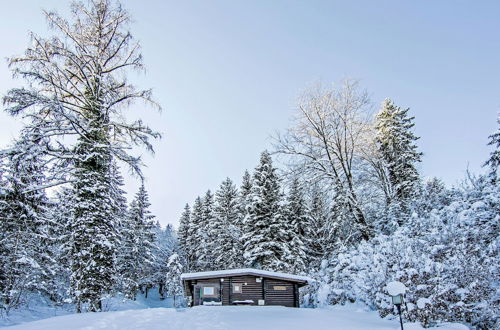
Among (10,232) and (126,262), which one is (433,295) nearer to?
(10,232)

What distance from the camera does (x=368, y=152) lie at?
18.3 m

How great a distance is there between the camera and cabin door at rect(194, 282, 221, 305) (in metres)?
19.1

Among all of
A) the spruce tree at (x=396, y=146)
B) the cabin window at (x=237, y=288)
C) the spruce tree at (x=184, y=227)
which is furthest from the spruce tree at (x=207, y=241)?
the spruce tree at (x=396, y=146)

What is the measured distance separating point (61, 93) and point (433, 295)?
51.2 feet

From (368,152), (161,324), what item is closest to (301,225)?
(368,152)

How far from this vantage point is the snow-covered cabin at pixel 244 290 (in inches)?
746

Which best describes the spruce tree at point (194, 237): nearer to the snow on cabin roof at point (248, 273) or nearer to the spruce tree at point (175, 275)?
the spruce tree at point (175, 275)

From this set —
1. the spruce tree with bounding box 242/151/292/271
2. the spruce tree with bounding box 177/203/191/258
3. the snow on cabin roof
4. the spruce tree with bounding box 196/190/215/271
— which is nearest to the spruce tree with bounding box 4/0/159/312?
the snow on cabin roof

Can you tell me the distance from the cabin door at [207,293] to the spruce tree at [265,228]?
5.77 metres

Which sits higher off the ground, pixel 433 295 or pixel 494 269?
pixel 494 269

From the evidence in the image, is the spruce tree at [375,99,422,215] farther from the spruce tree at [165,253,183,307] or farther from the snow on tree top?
the spruce tree at [165,253,183,307]

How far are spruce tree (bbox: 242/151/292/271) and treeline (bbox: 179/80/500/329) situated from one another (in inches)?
3.5

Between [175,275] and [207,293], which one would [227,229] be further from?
[207,293]

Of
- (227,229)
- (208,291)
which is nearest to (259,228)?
(227,229)
